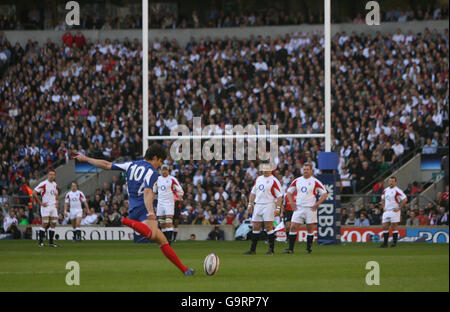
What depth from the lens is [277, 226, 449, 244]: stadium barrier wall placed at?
24594 millimetres

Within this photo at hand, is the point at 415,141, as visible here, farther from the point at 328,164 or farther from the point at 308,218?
the point at 308,218

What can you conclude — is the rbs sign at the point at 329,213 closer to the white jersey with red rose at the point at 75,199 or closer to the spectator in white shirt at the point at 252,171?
the spectator in white shirt at the point at 252,171

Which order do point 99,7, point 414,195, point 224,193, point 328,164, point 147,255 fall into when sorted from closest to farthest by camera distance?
point 147,255 < point 328,164 < point 414,195 < point 224,193 < point 99,7

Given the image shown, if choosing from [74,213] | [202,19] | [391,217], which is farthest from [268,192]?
[202,19]

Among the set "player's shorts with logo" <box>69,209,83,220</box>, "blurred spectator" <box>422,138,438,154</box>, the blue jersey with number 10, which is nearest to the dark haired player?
the blue jersey with number 10

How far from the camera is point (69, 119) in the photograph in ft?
108

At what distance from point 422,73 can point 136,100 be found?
10828mm

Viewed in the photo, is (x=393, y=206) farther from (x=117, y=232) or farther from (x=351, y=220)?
(x=117, y=232)

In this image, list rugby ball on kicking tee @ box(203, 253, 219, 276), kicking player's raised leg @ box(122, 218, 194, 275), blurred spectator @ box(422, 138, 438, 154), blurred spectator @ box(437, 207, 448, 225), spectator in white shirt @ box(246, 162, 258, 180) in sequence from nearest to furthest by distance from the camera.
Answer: kicking player's raised leg @ box(122, 218, 194, 275) < rugby ball on kicking tee @ box(203, 253, 219, 276) < blurred spectator @ box(437, 207, 448, 225) < blurred spectator @ box(422, 138, 438, 154) < spectator in white shirt @ box(246, 162, 258, 180)

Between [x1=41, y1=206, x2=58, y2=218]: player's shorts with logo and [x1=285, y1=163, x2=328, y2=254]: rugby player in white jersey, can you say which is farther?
[x1=41, y1=206, x2=58, y2=218]: player's shorts with logo

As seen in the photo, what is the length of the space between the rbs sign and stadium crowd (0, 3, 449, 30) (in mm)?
14162

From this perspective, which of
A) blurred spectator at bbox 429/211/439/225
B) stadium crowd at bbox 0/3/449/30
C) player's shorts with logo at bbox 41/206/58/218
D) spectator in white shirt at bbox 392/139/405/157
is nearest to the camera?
player's shorts with logo at bbox 41/206/58/218

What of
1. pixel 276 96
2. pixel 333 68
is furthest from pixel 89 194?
pixel 333 68

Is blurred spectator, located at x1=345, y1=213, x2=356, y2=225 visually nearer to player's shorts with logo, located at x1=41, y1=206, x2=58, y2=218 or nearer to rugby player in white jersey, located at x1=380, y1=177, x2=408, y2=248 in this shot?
rugby player in white jersey, located at x1=380, y1=177, x2=408, y2=248
